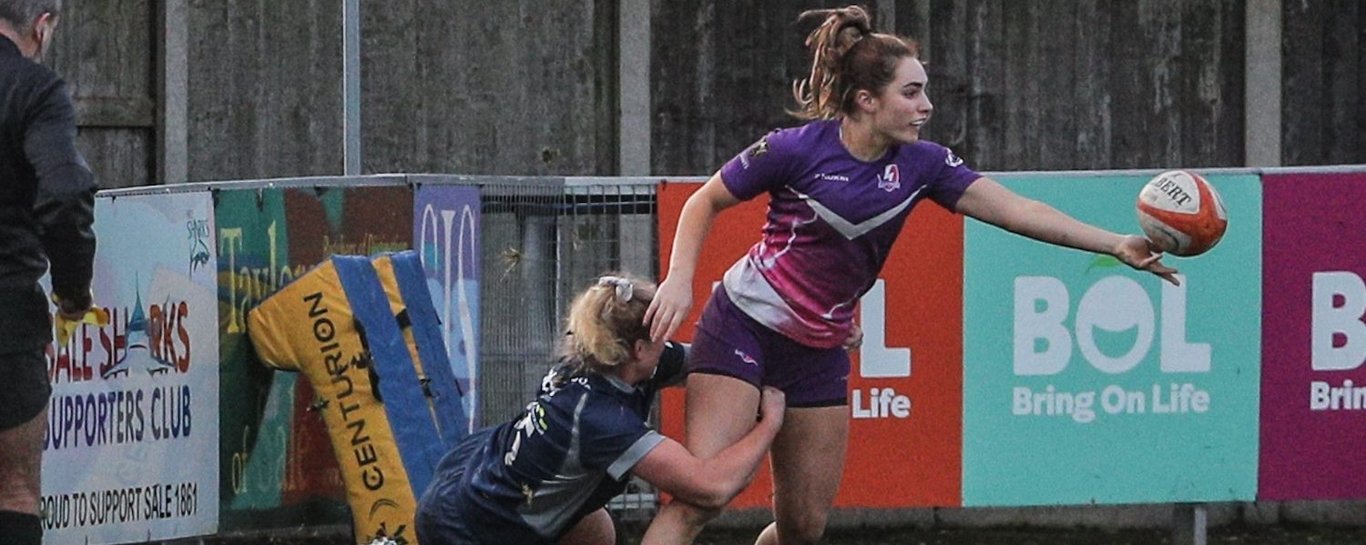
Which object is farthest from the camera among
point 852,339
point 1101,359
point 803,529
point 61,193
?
point 1101,359

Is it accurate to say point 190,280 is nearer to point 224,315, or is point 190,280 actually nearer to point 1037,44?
point 224,315

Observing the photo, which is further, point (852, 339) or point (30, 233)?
point (852, 339)

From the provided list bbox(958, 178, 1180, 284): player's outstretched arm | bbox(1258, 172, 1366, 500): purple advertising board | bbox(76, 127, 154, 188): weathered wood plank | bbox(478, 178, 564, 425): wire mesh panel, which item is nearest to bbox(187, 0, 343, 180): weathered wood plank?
bbox(76, 127, 154, 188): weathered wood plank

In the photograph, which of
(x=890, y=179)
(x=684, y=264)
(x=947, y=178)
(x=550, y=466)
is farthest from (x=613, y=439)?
(x=947, y=178)

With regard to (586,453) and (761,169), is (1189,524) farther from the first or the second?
(586,453)

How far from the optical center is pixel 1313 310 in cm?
938

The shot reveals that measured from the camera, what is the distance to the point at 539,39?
10.9 m

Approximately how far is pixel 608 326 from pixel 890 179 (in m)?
0.97

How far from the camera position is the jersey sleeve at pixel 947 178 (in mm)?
6785

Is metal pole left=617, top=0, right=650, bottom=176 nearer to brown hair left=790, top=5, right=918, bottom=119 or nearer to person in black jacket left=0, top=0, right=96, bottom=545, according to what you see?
brown hair left=790, top=5, right=918, bottom=119

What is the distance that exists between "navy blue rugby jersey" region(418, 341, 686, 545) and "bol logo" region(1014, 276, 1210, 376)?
3011 millimetres

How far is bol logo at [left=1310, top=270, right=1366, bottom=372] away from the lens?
9352mm

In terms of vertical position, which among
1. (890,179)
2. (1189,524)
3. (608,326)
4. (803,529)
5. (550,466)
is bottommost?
(1189,524)

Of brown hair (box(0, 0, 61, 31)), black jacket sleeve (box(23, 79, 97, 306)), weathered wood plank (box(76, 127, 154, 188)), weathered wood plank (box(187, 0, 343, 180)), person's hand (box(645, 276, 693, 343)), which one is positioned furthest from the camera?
weathered wood plank (box(187, 0, 343, 180))
